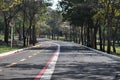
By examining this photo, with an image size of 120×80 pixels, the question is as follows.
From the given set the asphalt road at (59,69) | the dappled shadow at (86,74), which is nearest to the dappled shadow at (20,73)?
the asphalt road at (59,69)

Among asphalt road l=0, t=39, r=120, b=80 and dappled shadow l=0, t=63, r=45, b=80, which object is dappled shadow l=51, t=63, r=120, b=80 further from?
dappled shadow l=0, t=63, r=45, b=80

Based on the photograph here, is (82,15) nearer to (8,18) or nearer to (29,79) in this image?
(8,18)

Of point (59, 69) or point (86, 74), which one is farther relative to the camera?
point (59, 69)

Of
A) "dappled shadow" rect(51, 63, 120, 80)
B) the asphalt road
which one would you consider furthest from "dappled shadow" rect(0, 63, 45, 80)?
"dappled shadow" rect(51, 63, 120, 80)

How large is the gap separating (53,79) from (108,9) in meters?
36.3

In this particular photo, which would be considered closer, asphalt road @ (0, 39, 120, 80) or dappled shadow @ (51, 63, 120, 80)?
dappled shadow @ (51, 63, 120, 80)

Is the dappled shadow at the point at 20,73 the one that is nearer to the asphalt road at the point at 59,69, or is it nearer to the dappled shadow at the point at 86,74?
the asphalt road at the point at 59,69

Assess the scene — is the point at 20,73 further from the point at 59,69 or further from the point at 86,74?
the point at 59,69

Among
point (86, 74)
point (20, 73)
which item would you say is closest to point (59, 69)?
point (86, 74)

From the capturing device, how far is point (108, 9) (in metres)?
52.9

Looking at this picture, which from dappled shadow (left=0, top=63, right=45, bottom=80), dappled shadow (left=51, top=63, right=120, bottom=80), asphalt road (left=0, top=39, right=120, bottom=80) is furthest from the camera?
asphalt road (left=0, top=39, right=120, bottom=80)

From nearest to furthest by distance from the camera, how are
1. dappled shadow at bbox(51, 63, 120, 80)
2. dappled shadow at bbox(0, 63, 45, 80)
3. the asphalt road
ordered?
dappled shadow at bbox(0, 63, 45, 80) < dappled shadow at bbox(51, 63, 120, 80) < the asphalt road

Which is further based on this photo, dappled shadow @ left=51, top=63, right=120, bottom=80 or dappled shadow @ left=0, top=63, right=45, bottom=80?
dappled shadow @ left=51, top=63, right=120, bottom=80

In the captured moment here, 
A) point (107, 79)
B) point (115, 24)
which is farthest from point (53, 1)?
point (107, 79)
